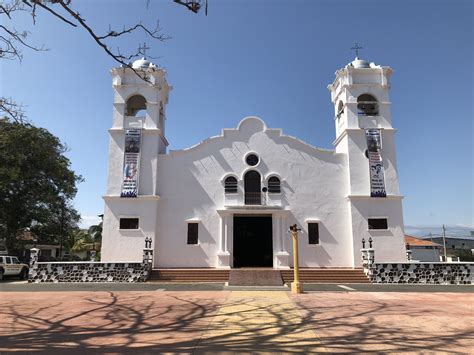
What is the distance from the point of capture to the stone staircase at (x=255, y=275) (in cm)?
1764

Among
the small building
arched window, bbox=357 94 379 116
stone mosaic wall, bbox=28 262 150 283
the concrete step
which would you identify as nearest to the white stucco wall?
stone mosaic wall, bbox=28 262 150 283

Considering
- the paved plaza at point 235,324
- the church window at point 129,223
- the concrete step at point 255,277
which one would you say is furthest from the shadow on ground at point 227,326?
the church window at point 129,223

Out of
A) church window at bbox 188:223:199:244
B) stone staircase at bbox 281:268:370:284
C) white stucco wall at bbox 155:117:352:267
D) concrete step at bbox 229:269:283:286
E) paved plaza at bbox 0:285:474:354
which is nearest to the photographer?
paved plaza at bbox 0:285:474:354

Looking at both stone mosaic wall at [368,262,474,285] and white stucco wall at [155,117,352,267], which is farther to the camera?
white stucco wall at [155,117,352,267]

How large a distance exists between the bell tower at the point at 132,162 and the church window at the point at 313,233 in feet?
27.2

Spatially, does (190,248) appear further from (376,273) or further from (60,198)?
(60,198)

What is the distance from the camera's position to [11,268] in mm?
21609

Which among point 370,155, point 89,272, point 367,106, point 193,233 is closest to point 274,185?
point 193,233

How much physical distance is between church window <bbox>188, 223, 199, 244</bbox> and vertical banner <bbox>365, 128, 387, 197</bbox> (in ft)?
31.4

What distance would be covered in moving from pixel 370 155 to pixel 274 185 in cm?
555

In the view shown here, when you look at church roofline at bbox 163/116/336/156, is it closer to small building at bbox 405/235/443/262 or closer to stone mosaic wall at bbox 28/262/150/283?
stone mosaic wall at bbox 28/262/150/283

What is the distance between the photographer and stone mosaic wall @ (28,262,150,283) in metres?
17.9

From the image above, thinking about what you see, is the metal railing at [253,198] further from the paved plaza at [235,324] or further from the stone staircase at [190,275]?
the paved plaza at [235,324]

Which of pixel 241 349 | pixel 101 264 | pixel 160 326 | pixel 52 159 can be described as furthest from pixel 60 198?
pixel 241 349
